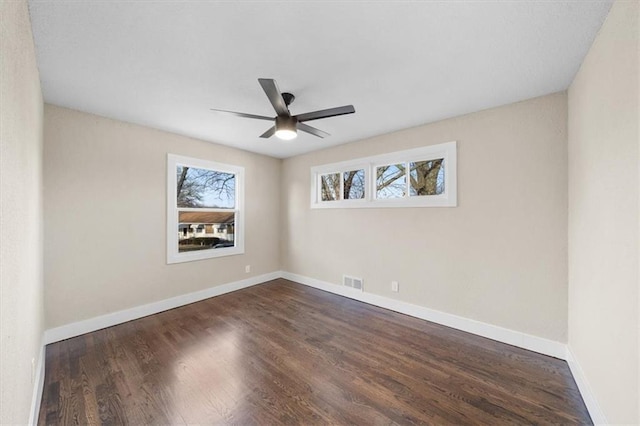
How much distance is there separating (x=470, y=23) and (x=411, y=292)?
9.41 ft

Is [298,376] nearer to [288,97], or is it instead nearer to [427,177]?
[288,97]

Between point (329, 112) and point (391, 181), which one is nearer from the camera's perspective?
point (329, 112)

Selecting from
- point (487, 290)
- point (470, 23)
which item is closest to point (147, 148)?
point (470, 23)

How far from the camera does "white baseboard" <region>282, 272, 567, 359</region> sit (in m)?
2.40

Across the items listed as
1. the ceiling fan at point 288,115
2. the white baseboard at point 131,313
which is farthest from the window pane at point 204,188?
the ceiling fan at point 288,115

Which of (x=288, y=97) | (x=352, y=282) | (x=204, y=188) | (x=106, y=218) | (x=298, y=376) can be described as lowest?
(x=298, y=376)

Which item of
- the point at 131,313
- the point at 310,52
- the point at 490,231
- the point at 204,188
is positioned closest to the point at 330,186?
the point at 204,188

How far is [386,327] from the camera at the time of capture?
117 inches

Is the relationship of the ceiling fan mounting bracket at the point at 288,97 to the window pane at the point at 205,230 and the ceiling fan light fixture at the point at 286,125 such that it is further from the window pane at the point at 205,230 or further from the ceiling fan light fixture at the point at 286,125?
the window pane at the point at 205,230

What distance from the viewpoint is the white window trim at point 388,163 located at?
300 centimetres

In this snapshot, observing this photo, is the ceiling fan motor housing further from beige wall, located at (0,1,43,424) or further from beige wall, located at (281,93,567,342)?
beige wall, located at (281,93,567,342)

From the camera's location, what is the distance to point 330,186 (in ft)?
14.5

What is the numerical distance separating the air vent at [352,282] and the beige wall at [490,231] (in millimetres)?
101

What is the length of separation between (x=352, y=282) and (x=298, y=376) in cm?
202
